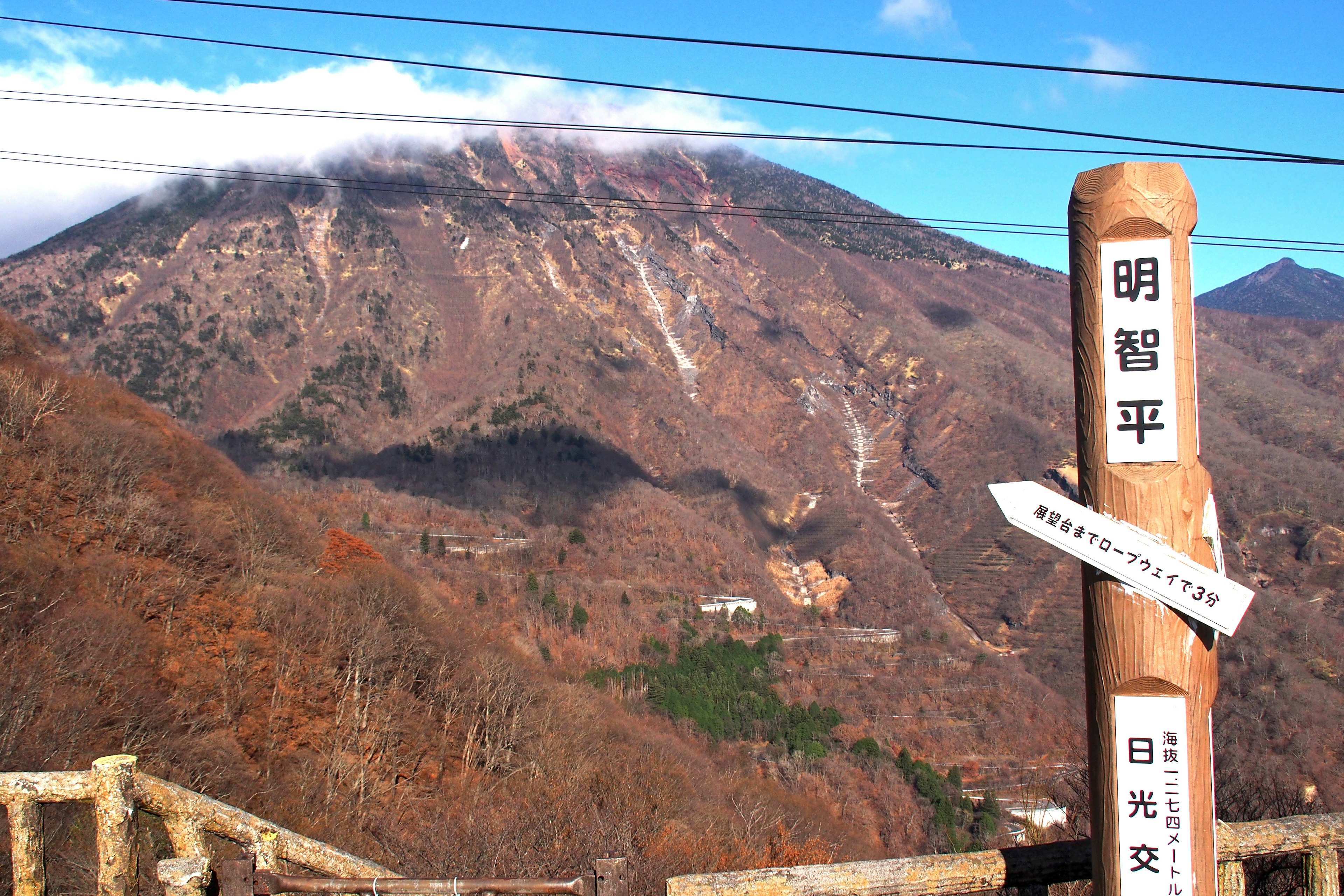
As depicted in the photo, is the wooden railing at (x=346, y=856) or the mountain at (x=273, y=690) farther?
the mountain at (x=273, y=690)

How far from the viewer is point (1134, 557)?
11.3 ft

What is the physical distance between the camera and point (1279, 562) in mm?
128625

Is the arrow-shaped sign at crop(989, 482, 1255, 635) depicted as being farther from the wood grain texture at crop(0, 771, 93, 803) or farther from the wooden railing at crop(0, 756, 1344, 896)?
the wood grain texture at crop(0, 771, 93, 803)

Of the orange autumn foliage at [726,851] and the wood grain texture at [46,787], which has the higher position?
the wood grain texture at [46,787]

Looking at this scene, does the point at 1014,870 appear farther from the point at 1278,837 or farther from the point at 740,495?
the point at 740,495

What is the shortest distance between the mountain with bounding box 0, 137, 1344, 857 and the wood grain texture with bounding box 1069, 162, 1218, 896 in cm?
3173

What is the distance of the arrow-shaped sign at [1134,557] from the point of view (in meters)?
3.36

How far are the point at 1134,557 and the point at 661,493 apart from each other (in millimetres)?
138765

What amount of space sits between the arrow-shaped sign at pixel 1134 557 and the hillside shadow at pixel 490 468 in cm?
12485

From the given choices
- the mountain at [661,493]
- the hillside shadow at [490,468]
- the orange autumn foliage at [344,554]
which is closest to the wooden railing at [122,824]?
the mountain at [661,493]

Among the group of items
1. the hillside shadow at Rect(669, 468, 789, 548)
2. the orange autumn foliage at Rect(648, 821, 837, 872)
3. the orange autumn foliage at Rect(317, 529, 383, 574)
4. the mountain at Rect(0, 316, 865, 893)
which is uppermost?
the hillside shadow at Rect(669, 468, 789, 548)

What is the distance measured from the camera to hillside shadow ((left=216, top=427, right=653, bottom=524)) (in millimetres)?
129250

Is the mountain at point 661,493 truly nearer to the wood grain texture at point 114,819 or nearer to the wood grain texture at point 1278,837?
the wood grain texture at point 1278,837

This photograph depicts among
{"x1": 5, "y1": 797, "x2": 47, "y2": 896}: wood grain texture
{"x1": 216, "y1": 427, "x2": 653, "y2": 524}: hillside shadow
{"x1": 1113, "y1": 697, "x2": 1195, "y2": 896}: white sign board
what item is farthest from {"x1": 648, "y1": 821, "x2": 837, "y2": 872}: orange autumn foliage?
{"x1": 216, "y1": 427, "x2": 653, "y2": 524}: hillside shadow
